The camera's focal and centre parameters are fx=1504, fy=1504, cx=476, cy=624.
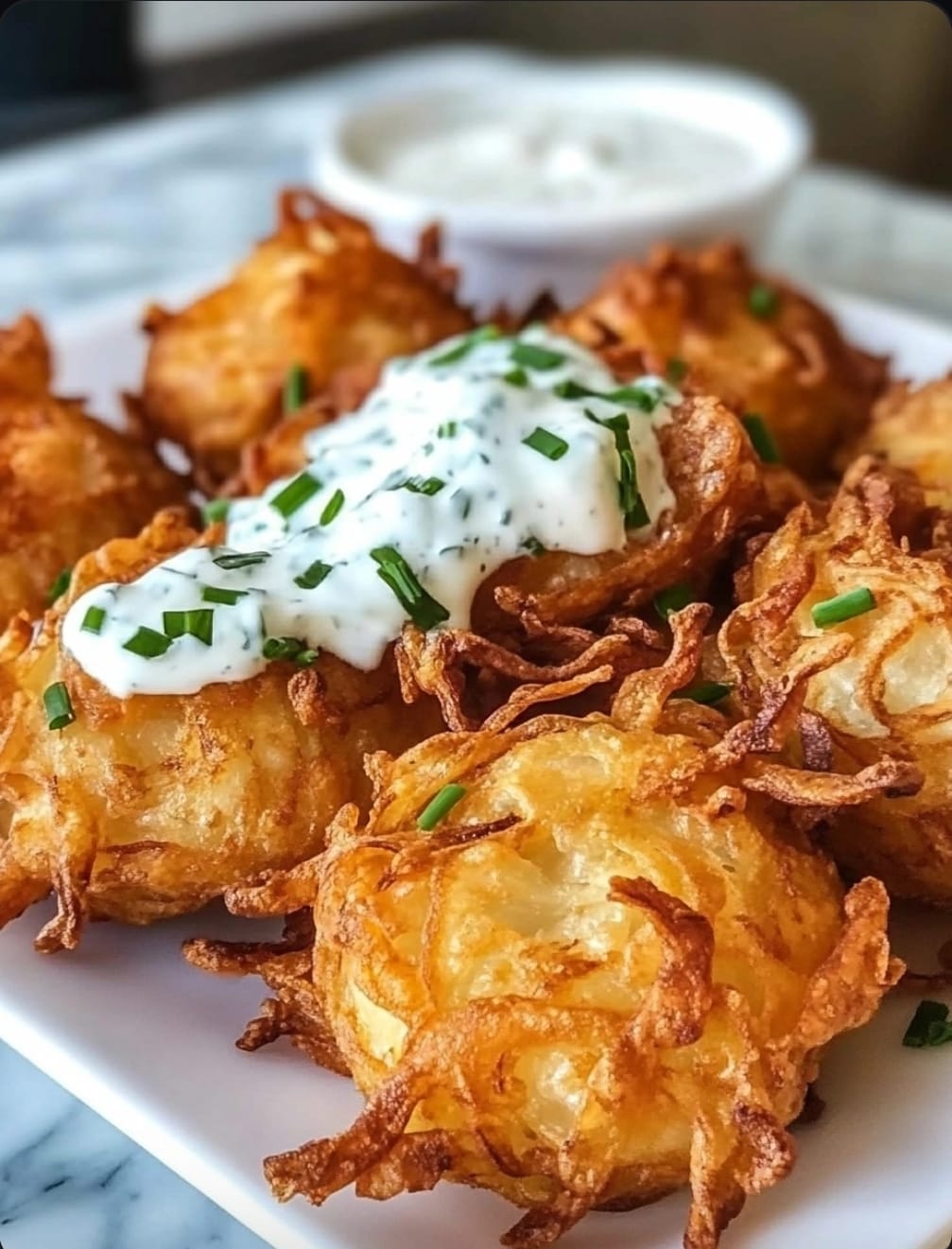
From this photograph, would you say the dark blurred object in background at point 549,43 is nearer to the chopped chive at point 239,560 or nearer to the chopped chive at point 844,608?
the chopped chive at point 239,560

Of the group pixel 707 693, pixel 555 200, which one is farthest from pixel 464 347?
pixel 555 200

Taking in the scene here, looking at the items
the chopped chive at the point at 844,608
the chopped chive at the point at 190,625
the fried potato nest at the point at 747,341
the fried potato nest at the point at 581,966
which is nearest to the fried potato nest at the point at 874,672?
the chopped chive at the point at 844,608

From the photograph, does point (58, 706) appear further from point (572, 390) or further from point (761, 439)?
point (761, 439)

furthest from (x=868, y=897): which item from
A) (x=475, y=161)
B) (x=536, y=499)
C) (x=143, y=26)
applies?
(x=143, y=26)

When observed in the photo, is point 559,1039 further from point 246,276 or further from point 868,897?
point 246,276

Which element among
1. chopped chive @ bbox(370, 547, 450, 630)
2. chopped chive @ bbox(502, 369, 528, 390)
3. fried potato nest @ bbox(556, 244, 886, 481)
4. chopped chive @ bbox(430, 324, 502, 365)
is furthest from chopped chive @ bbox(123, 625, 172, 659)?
fried potato nest @ bbox(556, 244, 886, 481)

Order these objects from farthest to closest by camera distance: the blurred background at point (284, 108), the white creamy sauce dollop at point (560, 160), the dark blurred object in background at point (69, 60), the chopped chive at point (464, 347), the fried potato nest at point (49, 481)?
1. the dark blurred object in background at point (69, 60)
2. the blurred background at point (284, 108)
3. the white creamy sauce dollop at point (560, 160)
4. the chopped chive at point (464, 347)
5. the fried potato nest at point (49, 481)
